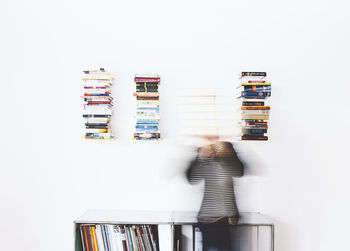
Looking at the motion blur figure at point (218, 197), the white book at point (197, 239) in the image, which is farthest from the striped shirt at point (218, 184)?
the white book at point (197, 239)

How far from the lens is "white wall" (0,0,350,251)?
226cm

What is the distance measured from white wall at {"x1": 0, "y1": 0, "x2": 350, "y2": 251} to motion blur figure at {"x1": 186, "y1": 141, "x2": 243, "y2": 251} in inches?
11.5

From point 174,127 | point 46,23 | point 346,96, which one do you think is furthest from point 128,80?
point 346,96

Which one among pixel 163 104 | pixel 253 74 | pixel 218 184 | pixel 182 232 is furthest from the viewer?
pixel 163 104

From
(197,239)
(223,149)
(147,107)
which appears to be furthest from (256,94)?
(197,239)

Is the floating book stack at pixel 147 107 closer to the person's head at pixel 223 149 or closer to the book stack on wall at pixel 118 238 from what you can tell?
the person's head at pixel 223 149

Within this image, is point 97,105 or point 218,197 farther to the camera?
point 97,105

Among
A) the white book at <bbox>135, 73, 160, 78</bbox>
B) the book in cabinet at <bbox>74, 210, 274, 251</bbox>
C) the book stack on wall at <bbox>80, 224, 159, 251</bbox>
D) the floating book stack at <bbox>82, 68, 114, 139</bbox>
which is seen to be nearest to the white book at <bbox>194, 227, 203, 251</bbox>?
the book in cabinet at <bbox>74, 210, 274, 251</bbox>

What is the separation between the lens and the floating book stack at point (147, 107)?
2158mm

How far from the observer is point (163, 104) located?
7.43 ft

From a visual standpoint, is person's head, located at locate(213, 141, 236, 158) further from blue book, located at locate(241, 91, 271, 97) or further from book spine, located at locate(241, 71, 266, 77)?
book spine, located at locate(241, 71, 266, 77)

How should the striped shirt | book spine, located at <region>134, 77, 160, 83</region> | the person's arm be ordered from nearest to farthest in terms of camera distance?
the striped shirt, the person's arm, book spine, located at <region>134, 77, 160, 83</region>

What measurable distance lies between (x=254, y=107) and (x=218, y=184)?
0.67 metres

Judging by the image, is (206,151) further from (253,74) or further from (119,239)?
(119,239)
